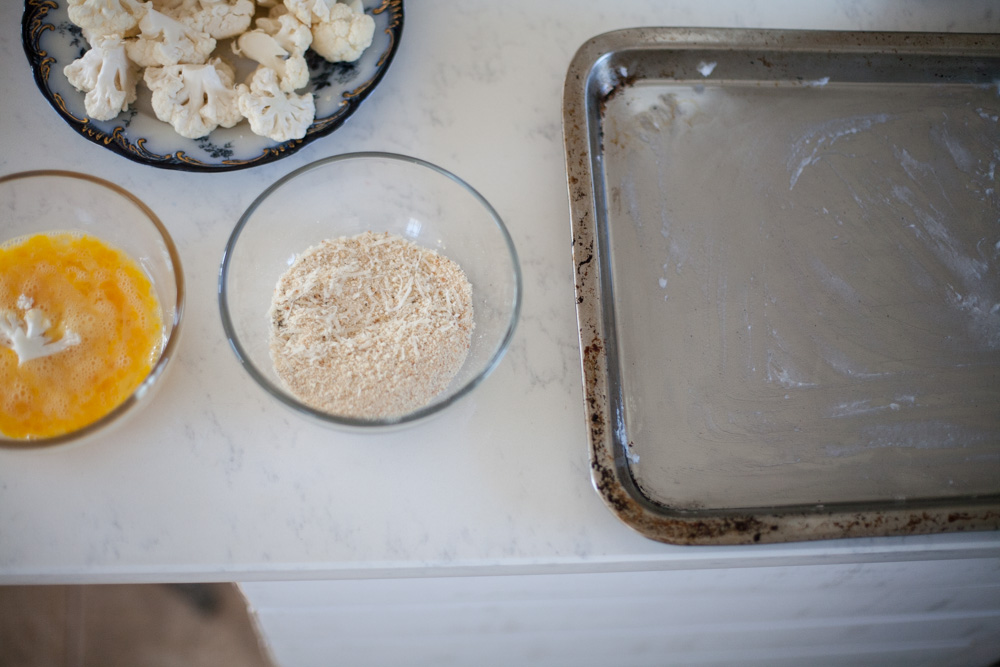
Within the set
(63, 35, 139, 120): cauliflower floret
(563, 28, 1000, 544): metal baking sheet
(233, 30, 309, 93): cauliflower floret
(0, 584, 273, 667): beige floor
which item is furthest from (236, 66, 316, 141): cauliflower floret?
(0, 584, 273, 667): beige floor

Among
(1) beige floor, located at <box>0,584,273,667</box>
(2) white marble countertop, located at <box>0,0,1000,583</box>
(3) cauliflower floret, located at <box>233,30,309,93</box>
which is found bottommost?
(1) beige floor, located at <box>0,584,273,667</box>

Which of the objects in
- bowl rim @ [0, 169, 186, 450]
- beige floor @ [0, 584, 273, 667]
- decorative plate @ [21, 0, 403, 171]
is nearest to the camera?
bowl rim @ [0, 169, 186, 450]

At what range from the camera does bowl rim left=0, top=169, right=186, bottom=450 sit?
0.58m

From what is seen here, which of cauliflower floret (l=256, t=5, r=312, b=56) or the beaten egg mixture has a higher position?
cauliflower floret (l=256, t=5, r=312, b=56)

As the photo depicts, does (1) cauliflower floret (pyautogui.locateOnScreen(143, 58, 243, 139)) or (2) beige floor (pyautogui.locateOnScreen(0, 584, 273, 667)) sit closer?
(1) cauliflower floret (pyautogui.locateOnScreen(143, 58, 243, 139))

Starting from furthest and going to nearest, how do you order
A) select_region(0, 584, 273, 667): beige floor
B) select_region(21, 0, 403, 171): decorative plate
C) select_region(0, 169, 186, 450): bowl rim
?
select_region(0, 584, 273, 667): beige floor < select_region(21, 0, 403, 171): decorative plate < select_region(0, 169, 186, 450): bowl rim

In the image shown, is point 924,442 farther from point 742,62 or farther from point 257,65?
point 257,65

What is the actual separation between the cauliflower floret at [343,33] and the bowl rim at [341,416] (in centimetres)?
12

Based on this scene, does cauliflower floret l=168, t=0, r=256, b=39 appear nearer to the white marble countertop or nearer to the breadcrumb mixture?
the white marble countertop

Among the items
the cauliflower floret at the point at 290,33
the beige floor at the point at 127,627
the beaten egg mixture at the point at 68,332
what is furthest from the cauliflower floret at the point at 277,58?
the beige floor at the point at 127,627

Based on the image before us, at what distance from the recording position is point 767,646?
3.03ft

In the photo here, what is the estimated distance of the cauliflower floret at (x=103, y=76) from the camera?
66 centimetres

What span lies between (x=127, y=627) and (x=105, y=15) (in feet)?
3.43

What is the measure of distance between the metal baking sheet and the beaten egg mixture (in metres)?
0.45
